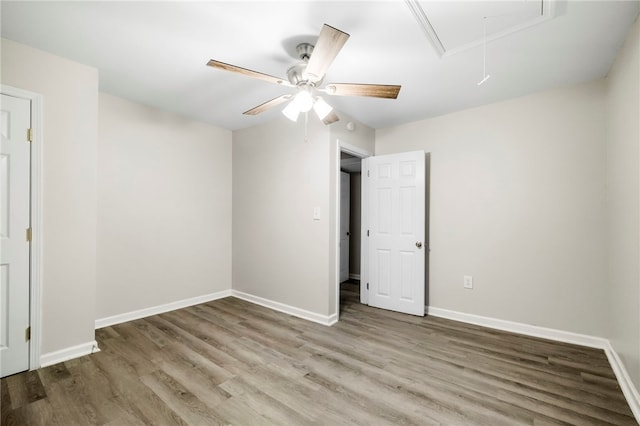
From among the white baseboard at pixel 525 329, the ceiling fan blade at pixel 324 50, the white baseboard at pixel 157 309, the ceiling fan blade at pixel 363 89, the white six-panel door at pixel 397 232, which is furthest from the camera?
the white six-panel door at pixel 397 232

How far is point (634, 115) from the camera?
184cm

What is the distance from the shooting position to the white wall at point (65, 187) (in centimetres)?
219

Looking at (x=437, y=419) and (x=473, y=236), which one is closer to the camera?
(x=437, y=419)

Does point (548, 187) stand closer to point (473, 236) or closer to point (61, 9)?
point (473, 236)

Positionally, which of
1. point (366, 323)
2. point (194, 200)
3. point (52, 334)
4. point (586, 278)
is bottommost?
point (366, 323)

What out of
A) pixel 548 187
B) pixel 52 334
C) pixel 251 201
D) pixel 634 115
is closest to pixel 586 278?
pixel 548 187

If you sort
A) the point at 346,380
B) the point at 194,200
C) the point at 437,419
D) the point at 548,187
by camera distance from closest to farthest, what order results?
the point at 437,419 < the point at 346,380 < the point at 548,187 < the point at 194,200

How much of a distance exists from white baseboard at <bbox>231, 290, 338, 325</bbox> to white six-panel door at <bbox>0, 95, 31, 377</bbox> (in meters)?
2.20

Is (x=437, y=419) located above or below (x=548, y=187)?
below

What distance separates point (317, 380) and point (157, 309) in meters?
2.33

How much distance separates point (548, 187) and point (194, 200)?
4080mm

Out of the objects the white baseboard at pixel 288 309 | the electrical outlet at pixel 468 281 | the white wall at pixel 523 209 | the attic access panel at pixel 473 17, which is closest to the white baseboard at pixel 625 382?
the white wall at pixel 523 209

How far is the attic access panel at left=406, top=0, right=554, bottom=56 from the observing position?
1660 millimetres

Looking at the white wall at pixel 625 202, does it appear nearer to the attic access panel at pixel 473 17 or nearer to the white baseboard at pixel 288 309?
the attic access panel at pixel 473 17
